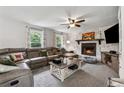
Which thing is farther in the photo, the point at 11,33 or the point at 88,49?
the point at 88,49

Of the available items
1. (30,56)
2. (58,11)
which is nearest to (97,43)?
(58,11)

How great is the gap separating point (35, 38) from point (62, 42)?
9.30ft

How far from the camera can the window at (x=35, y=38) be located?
5004 millimetres

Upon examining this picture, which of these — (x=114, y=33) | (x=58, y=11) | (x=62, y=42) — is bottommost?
(x=62, y=42)

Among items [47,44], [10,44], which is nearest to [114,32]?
[47,44]

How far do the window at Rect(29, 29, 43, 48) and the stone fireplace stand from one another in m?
3.14

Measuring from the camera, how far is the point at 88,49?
20.8 feet

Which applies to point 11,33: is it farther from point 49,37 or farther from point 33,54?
point 49,37

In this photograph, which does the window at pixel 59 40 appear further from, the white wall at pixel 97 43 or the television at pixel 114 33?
the television at pixel 114 33

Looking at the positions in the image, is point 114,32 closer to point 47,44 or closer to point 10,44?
point 47,44

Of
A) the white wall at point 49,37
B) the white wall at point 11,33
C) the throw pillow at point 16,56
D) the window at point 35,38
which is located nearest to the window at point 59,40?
the white wall at point 49,37
